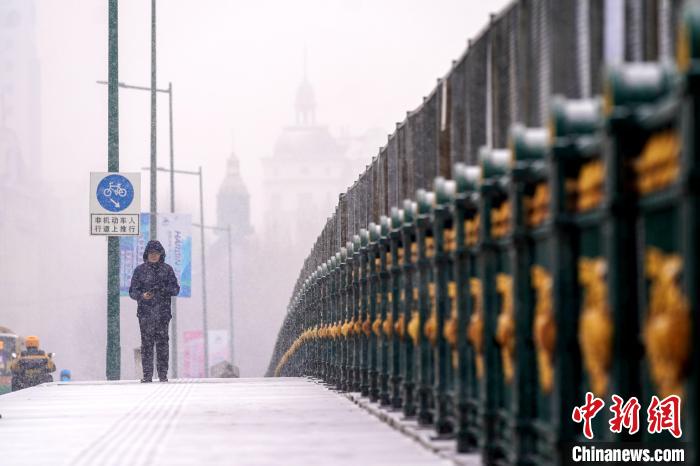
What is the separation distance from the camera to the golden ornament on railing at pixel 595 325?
7.49m

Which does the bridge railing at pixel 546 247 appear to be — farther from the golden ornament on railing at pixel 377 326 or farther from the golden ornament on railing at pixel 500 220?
the golden ornament on railing at pixel 377 326

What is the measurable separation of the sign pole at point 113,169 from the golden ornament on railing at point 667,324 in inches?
1117

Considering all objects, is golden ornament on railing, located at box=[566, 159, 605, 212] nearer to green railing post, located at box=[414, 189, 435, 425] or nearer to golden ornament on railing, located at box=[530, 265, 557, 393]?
golden ornament on railing, located at box=[530, 265, 557, 393]

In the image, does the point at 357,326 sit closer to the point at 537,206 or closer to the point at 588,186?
the point at 537,206

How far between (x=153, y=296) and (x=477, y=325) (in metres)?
18.7

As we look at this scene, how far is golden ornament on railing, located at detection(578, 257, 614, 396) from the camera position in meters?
7.49

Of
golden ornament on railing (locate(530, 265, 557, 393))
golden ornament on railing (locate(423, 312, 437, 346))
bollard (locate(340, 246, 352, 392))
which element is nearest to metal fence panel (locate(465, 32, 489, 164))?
golden ornament on railing (locate(423, 312, 437, 346))

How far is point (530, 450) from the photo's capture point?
9617mm

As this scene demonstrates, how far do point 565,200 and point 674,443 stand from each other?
5.33ft

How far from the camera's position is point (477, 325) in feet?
35.9

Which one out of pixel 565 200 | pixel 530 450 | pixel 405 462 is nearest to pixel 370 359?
pixel 405 462

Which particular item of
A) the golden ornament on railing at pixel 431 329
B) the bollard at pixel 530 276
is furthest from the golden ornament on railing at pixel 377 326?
the bollard at pixel 530 276

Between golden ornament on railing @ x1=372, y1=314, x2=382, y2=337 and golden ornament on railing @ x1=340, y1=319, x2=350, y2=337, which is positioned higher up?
golden ornament on railing @ x1=340, y1=319, x2=350, y2=337

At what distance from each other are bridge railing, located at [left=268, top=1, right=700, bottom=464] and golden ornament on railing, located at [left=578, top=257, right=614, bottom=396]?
0.01m
